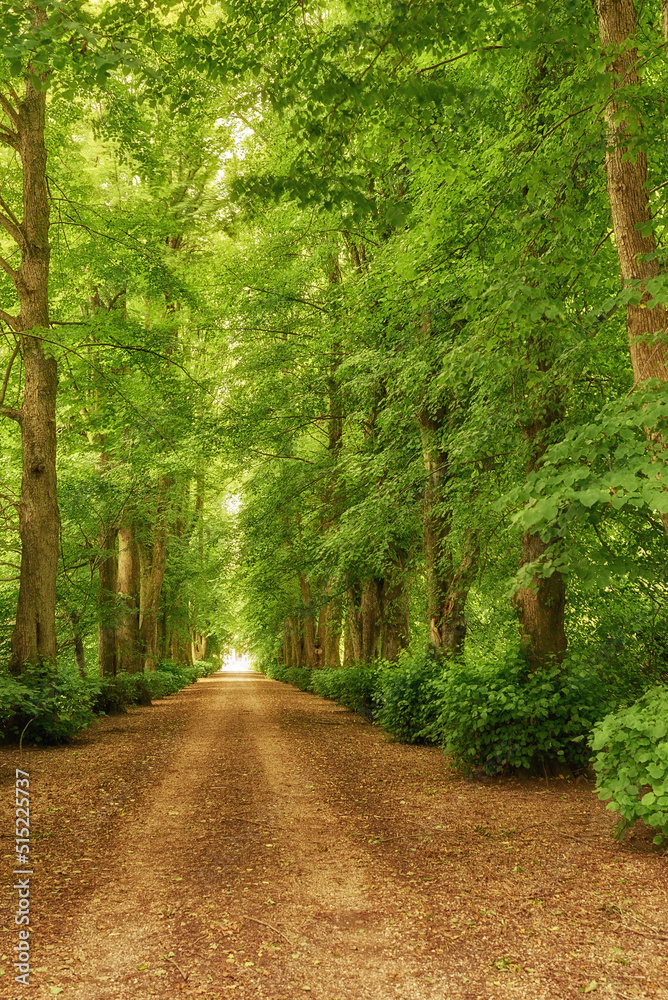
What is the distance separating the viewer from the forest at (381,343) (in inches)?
192

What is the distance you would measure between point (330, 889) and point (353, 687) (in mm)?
12037

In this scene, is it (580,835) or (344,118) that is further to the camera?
(580,835)

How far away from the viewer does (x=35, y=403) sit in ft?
36.3

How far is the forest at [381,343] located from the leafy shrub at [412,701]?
80mm

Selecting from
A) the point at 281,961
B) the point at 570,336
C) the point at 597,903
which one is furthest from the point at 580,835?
the point at 570,336

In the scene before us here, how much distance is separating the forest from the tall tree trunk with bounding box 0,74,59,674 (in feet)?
0.17

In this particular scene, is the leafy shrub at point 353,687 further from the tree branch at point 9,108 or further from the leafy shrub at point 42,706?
the tree branch at point 9,108

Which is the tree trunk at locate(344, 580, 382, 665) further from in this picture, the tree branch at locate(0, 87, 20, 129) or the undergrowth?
the tree branch at locate(0, 87, 20, 129)

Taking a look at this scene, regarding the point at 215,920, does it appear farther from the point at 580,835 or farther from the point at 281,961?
the point at 580,835

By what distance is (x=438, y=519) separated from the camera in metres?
12.2

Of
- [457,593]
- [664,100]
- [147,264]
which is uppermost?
[147,264]

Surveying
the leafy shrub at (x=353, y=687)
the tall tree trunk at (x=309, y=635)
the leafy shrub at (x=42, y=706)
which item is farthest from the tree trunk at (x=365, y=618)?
the leafy shrub at (x=42, y=706)

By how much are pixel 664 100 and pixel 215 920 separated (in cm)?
699

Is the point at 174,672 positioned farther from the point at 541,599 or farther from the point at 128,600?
the point at 541,599
